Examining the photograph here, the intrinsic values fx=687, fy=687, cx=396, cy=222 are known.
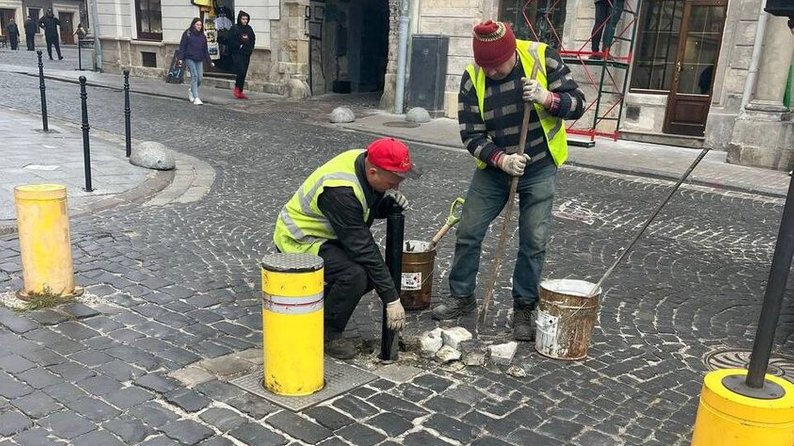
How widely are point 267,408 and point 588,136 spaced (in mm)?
10858

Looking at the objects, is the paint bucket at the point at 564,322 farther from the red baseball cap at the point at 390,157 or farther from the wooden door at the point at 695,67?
the wooden door at the point at 695,67

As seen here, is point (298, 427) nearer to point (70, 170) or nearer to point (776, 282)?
point (776, 282)

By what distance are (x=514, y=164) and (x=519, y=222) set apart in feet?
1.57

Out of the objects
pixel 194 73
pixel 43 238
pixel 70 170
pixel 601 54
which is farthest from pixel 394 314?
pixel 194 73

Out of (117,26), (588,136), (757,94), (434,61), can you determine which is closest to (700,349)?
(757,94)

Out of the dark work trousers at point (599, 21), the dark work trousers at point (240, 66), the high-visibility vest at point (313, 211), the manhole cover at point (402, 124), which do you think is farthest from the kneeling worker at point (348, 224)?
the dark work trousers at point (240, 66)

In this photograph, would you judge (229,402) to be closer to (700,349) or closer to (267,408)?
(267,408)

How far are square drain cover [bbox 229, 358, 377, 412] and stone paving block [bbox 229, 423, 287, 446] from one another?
0.21 metres

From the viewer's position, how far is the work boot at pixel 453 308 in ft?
14.5

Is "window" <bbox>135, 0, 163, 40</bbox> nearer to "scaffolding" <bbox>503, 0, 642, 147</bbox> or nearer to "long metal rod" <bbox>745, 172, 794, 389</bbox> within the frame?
"scaffolding" <bbox>503, 0, 642, 147</bbox>

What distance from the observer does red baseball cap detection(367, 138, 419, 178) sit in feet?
11.3

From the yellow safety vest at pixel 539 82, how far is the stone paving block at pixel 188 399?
221 cm

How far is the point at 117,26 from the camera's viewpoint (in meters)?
21.5

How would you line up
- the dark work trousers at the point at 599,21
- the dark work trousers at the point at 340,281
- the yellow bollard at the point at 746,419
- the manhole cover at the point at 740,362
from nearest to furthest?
the yellow bollard at the point at 746,419 → the dark work trousers at the point at 340,281 → the manhole cover at the point at 740,362 → the dark work trousers at the point at 599,21
